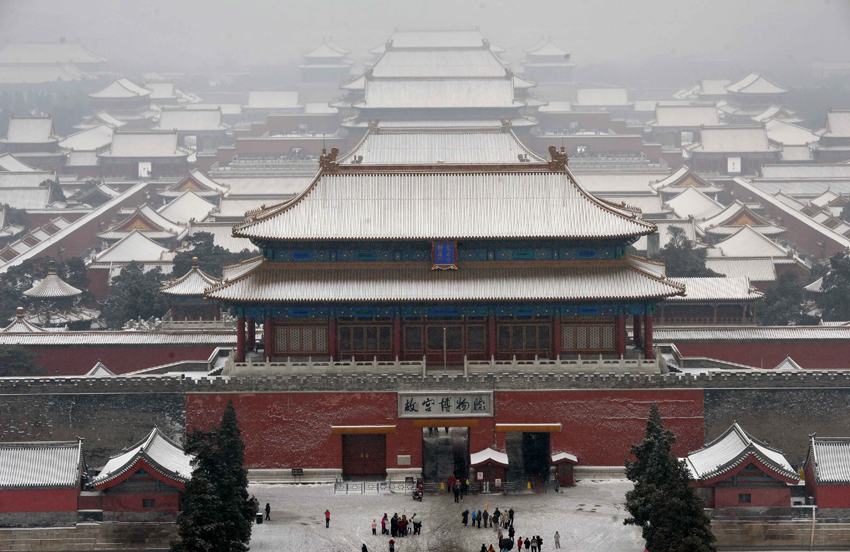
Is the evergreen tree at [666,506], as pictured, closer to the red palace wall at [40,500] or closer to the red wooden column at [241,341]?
→ the red wooden column at [241,341]

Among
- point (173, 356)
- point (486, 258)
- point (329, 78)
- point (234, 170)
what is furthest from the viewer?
point (329, 78)

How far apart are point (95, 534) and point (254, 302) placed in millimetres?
9174

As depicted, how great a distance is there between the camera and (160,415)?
145 ft

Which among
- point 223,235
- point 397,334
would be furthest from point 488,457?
point 223,235

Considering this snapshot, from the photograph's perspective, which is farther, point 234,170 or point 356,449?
point 234,170

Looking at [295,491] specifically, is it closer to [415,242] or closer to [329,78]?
[415,242]

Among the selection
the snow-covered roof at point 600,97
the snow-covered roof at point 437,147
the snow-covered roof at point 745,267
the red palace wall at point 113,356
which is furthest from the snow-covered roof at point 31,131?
the snow-covered roof at point 745,267

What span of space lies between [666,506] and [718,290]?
21.0 m

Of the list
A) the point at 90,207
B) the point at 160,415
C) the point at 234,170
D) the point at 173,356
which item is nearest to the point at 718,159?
the point at 234,170

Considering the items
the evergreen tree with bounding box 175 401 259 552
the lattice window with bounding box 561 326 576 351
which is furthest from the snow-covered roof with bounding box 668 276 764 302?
the evergreen tree with bounding box 175 401 259 552

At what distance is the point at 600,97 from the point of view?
132 metres

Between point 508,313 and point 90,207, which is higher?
point 90,207

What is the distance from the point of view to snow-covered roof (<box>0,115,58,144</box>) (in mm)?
113312

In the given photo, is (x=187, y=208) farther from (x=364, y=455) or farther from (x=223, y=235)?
(x=364, y=455)
